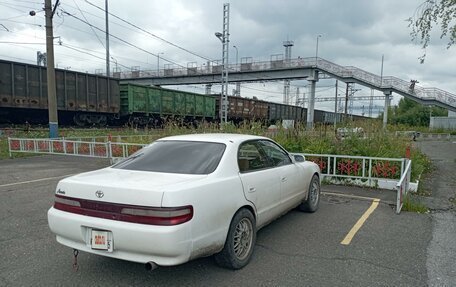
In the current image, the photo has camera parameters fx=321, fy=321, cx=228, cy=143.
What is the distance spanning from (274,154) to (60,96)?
18.2 meters

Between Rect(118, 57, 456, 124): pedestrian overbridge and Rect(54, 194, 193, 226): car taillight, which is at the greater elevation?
Rect(118, 57, 456, 124): pedestrian overbridge

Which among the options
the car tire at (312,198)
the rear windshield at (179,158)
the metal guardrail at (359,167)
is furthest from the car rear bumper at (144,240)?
the metal guardrail at (359,167)

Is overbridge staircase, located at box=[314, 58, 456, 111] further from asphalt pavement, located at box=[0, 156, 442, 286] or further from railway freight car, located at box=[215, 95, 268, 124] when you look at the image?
asphalt pavement, located at box=[0, 156, 442, 286]

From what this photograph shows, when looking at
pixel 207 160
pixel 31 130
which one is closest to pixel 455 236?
pixel 207 160

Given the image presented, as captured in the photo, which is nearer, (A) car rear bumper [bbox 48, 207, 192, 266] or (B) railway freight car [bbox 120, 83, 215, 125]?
(A) car rear bumper [bbox 48, 207, 192, 266]

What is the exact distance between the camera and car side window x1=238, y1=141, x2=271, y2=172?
390cm

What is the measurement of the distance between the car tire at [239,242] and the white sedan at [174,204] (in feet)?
0.03

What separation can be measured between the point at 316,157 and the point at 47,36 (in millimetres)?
13532

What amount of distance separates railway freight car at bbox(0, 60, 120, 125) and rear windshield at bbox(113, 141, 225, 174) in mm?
16702

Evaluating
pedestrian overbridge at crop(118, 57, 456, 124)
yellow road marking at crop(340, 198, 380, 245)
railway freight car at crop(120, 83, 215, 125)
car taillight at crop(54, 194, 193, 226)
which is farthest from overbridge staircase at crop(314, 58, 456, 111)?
car taillight at crop(54, 194, 193, 226)

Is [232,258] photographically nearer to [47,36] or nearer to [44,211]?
[44,211]

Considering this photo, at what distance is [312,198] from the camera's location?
575 centimetres

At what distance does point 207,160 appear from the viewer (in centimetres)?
368

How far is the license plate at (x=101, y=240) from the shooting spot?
9.75 ft
